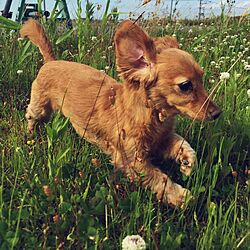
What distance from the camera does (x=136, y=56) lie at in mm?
2535

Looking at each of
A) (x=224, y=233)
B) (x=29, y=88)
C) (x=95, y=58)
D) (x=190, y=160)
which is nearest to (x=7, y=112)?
(x=29, y=88)

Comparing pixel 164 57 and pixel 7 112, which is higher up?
pixel 164 57

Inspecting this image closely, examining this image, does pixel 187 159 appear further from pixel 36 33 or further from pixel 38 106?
pixel 36 33

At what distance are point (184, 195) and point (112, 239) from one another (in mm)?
493

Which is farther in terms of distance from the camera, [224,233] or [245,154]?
[245,154]

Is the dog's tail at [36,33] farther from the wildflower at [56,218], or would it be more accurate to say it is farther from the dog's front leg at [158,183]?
the wildflower at [56,218]

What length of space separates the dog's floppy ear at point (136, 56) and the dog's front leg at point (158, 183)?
18.5 inches

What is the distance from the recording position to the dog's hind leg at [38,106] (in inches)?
131

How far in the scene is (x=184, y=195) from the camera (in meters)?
2.18

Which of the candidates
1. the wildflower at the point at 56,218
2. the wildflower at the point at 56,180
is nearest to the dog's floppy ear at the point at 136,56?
the wildflower at the point at 56,180

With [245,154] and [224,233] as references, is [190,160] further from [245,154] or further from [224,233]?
[224,233]

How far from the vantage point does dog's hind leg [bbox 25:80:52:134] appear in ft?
10.9

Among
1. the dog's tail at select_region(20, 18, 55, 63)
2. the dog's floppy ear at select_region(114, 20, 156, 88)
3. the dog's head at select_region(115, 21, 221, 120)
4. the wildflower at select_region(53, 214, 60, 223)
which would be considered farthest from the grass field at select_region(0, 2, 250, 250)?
the dog's tail at select_region(20, 18, 55, 63)

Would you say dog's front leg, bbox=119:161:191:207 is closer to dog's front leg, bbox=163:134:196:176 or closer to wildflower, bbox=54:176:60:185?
dog's front leg, bbox=163:134:196:176
